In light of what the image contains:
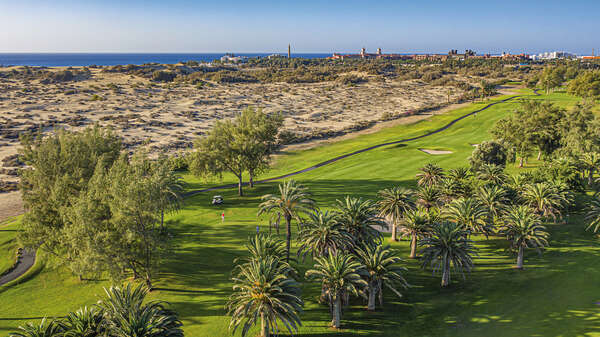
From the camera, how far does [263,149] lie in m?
65.8

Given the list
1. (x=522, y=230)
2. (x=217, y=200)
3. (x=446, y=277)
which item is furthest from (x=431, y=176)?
(x=217, y=200)

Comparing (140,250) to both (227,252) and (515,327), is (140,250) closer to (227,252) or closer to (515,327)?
(227,252)

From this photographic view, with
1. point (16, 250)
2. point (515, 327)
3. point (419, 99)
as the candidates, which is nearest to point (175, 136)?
point (16, 250)

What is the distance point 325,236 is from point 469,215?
56.7ft

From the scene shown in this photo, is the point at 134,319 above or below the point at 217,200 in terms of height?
above

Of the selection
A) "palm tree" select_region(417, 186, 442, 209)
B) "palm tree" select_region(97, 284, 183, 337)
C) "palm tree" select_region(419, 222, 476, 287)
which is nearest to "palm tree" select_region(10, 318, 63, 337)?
"palm tree" select_region(97, 284, 183, 337)

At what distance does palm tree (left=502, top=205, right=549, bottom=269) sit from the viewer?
125 feet

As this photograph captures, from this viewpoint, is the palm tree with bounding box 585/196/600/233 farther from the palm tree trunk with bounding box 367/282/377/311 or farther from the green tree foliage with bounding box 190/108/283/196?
the green tree foliage with bounding box 190/108/283/196

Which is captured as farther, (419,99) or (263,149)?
(419,99)

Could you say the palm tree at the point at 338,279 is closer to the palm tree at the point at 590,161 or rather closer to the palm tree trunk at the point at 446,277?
the palm tree trunk at the point at 446,277

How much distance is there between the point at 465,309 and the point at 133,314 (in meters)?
27.1

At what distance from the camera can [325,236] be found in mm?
34094

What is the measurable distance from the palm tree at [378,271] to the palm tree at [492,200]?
16629 mm

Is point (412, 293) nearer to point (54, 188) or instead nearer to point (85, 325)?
point (85, 325)
